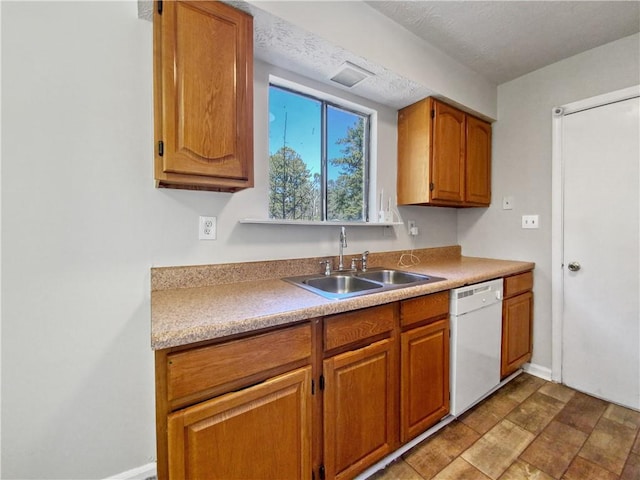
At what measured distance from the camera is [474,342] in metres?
1.71

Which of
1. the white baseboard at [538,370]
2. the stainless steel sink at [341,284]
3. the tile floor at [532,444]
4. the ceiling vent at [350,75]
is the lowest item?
the tile floor at [532,444]

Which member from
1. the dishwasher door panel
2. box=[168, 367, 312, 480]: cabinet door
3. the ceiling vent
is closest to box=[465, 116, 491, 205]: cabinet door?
the dishwasher door panel

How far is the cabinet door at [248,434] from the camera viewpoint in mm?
860

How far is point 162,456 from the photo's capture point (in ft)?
2.77

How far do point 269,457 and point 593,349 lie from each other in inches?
92.2

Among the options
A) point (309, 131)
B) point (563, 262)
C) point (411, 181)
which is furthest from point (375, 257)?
point (563, 262)

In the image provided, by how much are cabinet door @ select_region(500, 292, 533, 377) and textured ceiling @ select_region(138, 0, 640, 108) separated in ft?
5.50

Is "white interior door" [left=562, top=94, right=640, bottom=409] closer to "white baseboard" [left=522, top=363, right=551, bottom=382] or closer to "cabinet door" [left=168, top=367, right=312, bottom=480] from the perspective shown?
"white baseboard" [left=522, top=363, right=551, bottom=382]

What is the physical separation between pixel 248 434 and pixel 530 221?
2531mm

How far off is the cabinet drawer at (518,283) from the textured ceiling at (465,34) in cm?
148

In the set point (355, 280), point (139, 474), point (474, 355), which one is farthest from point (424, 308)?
point (139, 474)

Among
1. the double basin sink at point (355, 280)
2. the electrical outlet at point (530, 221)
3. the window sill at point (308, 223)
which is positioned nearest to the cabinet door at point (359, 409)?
the double basin sink at point (355, 280)

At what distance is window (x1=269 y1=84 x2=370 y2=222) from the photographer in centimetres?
179

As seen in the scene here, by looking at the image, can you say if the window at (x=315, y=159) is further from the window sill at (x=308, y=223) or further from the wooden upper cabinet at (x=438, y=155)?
the wooden upper cabinet at (x=438, y=155)
